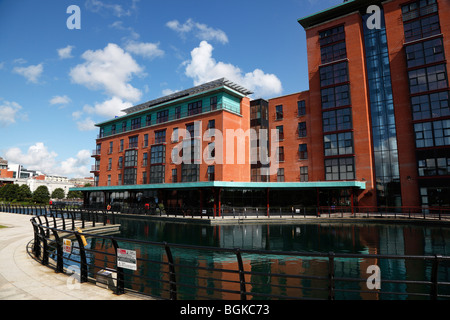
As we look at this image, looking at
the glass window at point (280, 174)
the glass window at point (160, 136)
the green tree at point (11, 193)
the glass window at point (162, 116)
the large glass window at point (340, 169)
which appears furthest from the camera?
the green tree at point (11, 193)

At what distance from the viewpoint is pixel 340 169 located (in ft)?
125

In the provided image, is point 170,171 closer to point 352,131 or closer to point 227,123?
point 227,123

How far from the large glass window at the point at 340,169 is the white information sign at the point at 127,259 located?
36540 mm

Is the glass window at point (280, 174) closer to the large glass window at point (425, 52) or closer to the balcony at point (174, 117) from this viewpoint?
the balcony at point (174, 117)

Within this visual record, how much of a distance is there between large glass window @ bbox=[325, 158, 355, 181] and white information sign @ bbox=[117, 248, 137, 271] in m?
36.5

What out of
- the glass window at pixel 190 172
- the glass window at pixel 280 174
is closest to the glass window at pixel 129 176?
the glass window at pixel 190 172

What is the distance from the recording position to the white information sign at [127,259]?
592 cm

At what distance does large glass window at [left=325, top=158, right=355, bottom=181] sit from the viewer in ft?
123

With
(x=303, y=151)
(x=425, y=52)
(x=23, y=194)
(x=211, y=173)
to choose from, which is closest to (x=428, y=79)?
(x=425, y=52)

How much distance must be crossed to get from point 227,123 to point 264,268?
30.8 meters

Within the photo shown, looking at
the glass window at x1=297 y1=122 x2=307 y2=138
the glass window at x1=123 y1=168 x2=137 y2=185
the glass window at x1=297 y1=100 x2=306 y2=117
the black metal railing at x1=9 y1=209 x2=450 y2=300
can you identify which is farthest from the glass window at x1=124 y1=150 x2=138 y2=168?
the black metal railing at x1=9 y1=209 x2=450 y2=300

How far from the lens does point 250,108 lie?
47406 millimetres
